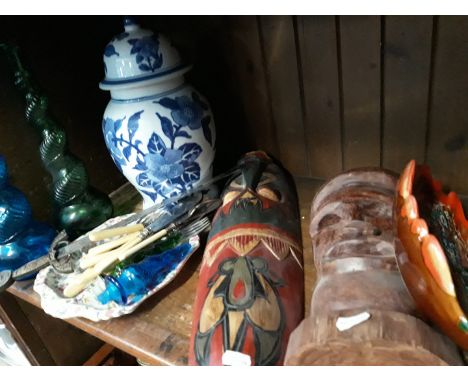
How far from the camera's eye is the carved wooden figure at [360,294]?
1.01ft

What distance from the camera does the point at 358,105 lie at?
0.65 meters

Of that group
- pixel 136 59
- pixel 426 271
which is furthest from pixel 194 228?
pixel 426 271

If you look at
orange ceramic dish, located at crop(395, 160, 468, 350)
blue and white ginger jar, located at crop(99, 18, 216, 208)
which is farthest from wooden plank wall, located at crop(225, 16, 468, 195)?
orange ceramic dish, located at crop(395, 160, 468, 350)

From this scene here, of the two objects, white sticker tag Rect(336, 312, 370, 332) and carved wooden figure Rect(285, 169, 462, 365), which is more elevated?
white sticker tag Rect(336, 312, 370, 332)

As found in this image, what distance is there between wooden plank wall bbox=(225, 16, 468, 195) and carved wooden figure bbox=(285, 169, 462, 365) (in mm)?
191

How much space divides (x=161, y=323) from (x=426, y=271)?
0.32 m

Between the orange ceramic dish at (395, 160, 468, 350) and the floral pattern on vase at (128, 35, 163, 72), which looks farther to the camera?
the floral pattern on vase at (128, 35, 163, 72)

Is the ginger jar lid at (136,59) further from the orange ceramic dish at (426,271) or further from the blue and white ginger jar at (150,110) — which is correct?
the orange ceramic dish at (426,271)

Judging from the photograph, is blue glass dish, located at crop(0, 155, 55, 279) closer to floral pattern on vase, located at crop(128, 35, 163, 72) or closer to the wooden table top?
the wooden table top

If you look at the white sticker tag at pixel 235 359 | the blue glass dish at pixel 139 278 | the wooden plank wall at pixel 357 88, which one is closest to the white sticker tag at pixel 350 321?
the white sticker tag at pixel 235 359

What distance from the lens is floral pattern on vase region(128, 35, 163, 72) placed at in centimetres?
57
